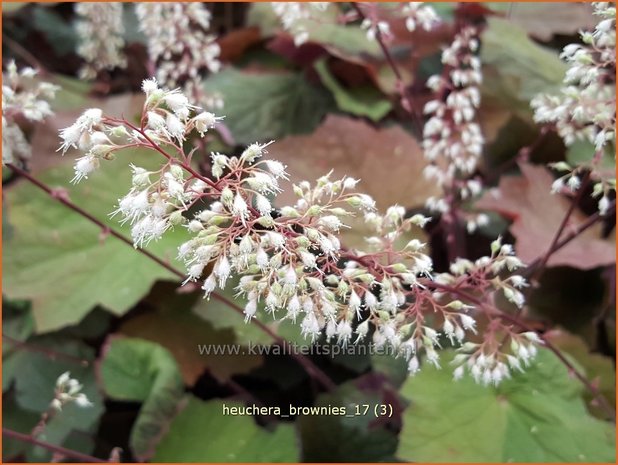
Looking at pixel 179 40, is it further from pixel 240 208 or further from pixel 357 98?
pixel 240 208

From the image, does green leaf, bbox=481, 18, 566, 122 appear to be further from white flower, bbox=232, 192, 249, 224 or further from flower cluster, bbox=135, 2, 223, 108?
white flower, bbox=232, 192, 249, 224

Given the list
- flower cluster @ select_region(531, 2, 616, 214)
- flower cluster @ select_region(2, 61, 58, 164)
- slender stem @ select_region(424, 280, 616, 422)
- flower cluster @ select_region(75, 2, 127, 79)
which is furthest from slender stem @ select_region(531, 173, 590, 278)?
flower cluster @ select_region(75, 2, 127, 79)

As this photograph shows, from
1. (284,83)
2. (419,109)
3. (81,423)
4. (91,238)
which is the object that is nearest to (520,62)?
(419,109)

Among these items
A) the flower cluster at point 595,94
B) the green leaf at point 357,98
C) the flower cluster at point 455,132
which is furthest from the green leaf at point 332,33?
the flower cluster at point 595,94

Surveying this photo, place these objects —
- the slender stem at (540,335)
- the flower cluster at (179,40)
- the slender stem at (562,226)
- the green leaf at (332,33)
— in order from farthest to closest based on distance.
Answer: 1. the green leaf at (332,33)
2. the flower cluster at (179,40)
3. the slender stem at (562,226)
4. the slender stem at (540,335)

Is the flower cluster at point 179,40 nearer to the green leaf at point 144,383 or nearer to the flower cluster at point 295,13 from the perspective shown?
the flower cluster at point 295,13

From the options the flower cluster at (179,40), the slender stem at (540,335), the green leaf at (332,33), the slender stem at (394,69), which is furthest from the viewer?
the green leaf at (332,33)

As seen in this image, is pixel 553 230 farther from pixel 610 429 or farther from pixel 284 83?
pixel 284 83
